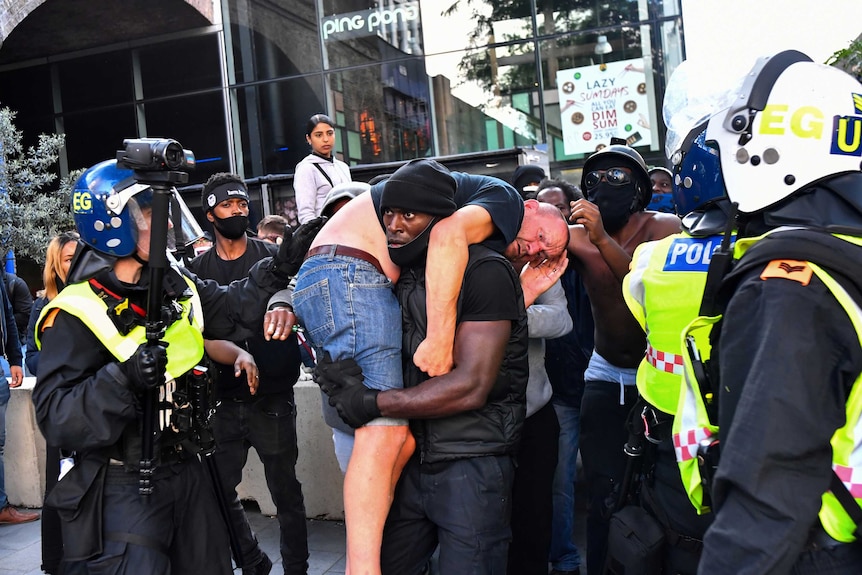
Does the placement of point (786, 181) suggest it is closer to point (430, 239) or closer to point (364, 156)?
point (430, 239)

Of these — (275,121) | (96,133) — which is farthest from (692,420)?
(96,133)

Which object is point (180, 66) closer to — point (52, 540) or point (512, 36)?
point (512, 36)

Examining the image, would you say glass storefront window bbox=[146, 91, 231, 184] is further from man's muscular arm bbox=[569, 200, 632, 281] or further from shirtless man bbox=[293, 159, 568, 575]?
shirtless man bbox=[293, 159, 568, 575]

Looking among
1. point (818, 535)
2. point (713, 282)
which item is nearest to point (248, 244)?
point (713, 282)

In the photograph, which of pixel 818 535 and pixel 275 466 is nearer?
pixel 818 535

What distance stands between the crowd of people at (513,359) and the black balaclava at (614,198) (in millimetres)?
15

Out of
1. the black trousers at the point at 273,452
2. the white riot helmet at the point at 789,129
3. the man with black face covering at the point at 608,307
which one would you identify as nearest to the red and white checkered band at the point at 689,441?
the white riot helmet at the point at 789,129

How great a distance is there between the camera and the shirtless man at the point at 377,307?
260 cm

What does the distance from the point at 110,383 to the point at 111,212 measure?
625 mm

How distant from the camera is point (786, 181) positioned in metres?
1.69

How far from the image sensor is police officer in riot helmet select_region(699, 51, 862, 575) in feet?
4.73

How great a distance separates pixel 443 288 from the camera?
259 centimetres

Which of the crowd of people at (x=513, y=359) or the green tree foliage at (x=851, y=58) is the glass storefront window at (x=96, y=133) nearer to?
the crowd of people at (x=513, y=359)

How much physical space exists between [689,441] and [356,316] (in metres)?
1.16
